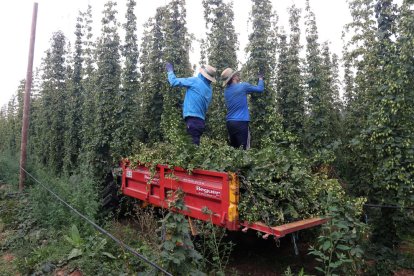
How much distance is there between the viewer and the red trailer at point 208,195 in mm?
3552

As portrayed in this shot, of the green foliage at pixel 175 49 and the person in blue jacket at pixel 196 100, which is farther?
the green foliage at pixel 175 49

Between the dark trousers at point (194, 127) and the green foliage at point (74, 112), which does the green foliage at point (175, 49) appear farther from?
the green foliage at point (74, 112)

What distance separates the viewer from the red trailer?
3552 mm

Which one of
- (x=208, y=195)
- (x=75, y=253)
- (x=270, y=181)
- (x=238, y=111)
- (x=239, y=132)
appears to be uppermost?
(x=238, y=111)

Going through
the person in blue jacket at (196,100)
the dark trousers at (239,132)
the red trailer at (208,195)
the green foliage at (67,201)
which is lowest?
the green foliage at (67,201)

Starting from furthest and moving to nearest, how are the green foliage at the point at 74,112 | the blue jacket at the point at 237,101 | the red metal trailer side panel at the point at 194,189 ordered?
the green foliage at the point at 74,112
the blue jacket at the point at 237,101
the red metal trailer side panel at the point at 194,189

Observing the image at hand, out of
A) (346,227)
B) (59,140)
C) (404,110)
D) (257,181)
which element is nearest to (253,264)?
(257,181)

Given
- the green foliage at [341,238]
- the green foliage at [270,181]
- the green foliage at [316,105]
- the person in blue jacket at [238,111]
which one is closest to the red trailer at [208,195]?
the green foliage at [270,181]

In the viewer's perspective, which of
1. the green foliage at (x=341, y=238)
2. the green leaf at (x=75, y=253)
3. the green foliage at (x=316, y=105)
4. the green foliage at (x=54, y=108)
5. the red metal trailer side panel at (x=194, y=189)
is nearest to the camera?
the green foliage at (x=341, y=238)

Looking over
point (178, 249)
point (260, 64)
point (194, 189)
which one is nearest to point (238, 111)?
point (260, 64)

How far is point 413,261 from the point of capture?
542 centimetres

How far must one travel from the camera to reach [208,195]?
3.86 meters

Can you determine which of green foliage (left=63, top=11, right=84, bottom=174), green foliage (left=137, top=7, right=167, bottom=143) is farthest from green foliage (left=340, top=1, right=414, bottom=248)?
green foliage (left=63, top=11, right=84, bottom=174)

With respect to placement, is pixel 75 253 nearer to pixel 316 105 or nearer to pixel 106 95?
pixel 106 95
